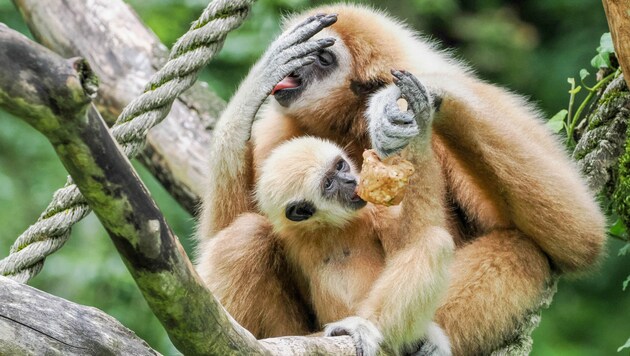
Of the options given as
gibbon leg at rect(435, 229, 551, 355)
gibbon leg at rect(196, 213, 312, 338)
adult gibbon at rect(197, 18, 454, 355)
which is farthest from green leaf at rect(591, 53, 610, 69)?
gibbon leg at rect(196, 213, 312, 338)

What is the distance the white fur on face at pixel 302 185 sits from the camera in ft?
17.2

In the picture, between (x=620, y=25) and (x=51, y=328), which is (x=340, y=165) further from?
(x=51, y=328)

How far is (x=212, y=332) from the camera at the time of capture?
3385 mm

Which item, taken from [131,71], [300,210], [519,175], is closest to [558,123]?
[519,175]

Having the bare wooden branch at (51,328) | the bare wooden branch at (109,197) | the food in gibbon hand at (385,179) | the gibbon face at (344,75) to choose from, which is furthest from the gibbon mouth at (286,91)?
the bare wooden branch at (51,328)

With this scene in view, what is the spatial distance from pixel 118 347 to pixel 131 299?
19.8ft

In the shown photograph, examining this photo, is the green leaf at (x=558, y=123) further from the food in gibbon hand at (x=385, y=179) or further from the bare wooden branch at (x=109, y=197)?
the bare wooden branch at (x=109, y=197)

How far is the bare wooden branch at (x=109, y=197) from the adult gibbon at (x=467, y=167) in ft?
5.92

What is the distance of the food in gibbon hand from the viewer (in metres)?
4.74

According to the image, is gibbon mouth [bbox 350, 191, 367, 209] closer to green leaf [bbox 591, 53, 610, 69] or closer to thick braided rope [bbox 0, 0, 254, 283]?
thick braided rope [bbox 0, 0, 254, 283]

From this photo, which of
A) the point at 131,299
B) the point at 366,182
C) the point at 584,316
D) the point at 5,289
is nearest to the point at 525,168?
the point at 366,182

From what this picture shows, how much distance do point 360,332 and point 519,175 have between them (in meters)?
1.39

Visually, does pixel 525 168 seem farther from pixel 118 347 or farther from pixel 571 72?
pixel 571 72

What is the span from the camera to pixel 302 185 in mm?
5297
